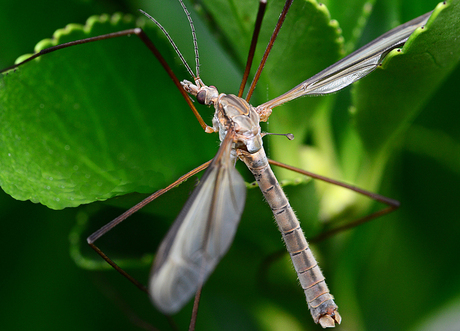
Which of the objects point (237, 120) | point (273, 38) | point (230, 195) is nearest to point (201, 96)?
point (237, 120)

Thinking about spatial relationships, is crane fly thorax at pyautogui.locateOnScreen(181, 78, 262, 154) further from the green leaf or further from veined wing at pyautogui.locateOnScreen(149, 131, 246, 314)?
veined wing at pyautogui.locateOnScreen(149, 131, 246, 314)

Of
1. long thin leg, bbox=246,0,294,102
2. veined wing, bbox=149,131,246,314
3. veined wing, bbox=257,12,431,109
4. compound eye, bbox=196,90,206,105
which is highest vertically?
compound eye, bbox=196,90,206,105

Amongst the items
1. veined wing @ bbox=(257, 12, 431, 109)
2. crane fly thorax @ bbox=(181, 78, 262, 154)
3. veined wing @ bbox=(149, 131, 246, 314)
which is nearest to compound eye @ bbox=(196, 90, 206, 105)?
crane fly thorax @ bbox=(181, 78, 262, 154)

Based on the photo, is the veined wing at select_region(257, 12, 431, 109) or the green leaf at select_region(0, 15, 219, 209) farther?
the veined wing at select_region(257, 12, 431, 109)

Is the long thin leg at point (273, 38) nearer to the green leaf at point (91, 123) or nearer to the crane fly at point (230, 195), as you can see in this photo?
the crane fly at point (230, 195)

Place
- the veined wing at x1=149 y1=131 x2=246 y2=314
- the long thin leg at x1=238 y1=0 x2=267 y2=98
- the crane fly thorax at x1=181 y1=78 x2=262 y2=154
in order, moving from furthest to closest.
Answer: the crane fly thorax at x1=181 y1=78 x2=262 y2=154 < the long thin leg at x1=238 y1=0 x2=267 y2=98 < the veined wing at x1=149 y1=131 x2=246 y2=314

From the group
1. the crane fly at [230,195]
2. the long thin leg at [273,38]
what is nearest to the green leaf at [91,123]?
the crane fly at [230,195]

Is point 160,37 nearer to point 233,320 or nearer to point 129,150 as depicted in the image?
point 129,150
